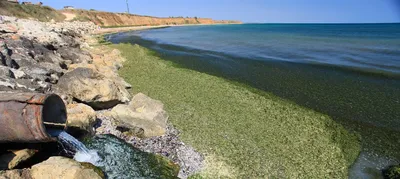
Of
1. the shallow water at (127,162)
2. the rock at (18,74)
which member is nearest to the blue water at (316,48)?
the shallow water at (127,162)

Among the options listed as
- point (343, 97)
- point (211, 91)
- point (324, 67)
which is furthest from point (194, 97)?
point (324, 67)

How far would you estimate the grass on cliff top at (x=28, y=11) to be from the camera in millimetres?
51209

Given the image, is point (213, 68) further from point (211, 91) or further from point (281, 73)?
point (211, 91)

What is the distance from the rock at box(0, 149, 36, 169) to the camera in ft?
21.8

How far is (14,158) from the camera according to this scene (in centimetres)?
683

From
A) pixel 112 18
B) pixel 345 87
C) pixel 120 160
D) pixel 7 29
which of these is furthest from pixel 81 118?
pixel 112 18

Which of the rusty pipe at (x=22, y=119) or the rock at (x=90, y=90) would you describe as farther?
the rock at (x=90, y=90)

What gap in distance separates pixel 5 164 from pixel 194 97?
30.2 ft

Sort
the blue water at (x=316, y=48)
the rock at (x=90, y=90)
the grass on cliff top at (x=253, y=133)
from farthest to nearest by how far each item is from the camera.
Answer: the blue water at (x=316, y=48) < the rock at (x=90, y=90) < the grass on cliff top at (x=253, y=133)

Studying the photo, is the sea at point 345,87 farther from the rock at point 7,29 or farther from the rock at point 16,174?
the rock at point 7,29

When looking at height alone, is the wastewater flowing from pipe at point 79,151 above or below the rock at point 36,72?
below

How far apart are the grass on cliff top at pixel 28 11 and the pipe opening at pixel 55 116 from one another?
168 feet

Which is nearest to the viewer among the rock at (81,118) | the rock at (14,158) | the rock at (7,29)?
the rock at (14,158)

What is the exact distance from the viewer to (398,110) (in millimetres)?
13297
